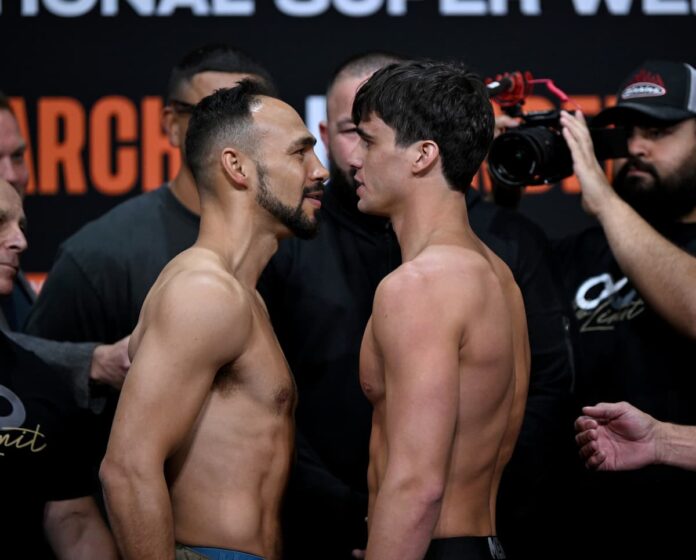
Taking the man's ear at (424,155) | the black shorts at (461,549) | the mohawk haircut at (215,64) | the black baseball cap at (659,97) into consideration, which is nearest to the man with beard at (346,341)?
the mohawk haircut at (215,64)

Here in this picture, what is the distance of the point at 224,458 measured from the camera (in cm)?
197

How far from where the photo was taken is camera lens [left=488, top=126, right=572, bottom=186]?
8.57 feet

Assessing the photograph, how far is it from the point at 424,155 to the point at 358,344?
2.09 ft

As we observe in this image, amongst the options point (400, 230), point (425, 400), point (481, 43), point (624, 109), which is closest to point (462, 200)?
point (400, 230)

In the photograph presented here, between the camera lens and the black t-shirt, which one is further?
the camera lens

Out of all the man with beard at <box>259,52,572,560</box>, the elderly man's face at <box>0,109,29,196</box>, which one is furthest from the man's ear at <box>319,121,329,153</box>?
the elderly man's face at <box>0,109,29,196</box>

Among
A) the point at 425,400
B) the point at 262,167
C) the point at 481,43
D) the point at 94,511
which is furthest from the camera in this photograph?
the point at 481,43

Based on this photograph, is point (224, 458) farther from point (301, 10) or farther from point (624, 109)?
point (301, 10)

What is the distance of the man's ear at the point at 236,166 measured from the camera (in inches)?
85.0

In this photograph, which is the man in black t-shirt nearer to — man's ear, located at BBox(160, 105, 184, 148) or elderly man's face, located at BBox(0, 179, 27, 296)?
man's ear, located at BBox(160, 105, 184, 148)

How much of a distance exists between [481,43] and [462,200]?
4.38 ft

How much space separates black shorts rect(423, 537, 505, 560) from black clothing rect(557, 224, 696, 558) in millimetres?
846

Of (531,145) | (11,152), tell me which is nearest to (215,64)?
(11,152)

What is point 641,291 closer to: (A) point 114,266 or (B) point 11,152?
(A) point 114,266
